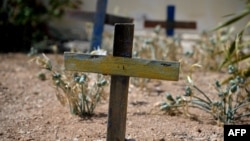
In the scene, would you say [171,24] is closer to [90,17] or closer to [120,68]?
[90,17]

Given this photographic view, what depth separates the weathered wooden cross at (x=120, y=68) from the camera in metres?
2.12

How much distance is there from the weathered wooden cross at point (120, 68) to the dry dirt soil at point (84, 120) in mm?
340

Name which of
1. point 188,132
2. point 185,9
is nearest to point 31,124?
point 188,132

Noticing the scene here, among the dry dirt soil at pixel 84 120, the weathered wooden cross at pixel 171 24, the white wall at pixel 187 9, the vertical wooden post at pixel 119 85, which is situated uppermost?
the white wall at pixel 187 9

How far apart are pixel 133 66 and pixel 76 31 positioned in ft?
18.3

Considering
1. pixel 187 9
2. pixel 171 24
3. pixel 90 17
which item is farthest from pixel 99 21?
pixel 187 9

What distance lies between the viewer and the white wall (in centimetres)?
706

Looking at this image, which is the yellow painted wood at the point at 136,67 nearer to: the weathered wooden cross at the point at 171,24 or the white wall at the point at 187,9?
the weathered wooden cross at the point at 171,24

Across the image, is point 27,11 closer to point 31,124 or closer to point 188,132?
point 31,124

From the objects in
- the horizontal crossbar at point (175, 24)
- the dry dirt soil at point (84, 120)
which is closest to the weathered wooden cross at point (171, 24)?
the horizontal crossbar at point (175, 24)

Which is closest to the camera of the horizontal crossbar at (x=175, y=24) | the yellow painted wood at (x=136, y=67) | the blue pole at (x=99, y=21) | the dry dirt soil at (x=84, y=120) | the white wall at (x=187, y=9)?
the yellow painted wood at (x=136, y=67)

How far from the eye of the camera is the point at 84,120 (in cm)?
285

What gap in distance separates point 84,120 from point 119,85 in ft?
2.57

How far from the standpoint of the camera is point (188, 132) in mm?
2629
